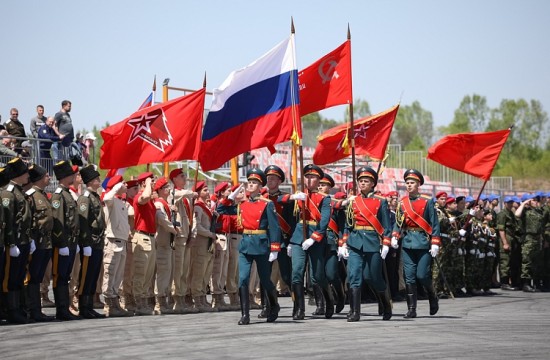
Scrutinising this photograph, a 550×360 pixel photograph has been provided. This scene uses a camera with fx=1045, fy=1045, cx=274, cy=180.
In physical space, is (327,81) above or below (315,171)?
above

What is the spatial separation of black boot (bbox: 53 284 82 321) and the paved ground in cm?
50

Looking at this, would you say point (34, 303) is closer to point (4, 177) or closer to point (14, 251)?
point (14, 251)

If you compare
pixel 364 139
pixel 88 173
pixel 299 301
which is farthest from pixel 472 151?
pixel 88 173

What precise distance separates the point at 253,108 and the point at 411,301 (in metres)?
3.68

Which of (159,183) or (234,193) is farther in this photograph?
(159,183)

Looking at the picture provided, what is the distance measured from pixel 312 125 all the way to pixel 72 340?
35.7 metres

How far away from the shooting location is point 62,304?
1479cm

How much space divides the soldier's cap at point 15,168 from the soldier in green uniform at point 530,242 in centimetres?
1296

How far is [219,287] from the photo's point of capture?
676 inches

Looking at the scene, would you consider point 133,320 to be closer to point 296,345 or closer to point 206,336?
point 206,336

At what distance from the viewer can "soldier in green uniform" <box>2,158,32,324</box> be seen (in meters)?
13.9

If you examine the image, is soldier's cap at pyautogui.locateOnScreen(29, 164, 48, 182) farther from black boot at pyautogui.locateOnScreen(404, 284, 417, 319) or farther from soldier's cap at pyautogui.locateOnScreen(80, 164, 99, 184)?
black boot at pyautogui.locateOnScreen(404, 284, 417, 319)

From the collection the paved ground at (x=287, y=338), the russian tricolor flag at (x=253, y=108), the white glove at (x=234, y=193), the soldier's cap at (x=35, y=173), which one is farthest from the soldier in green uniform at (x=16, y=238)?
the russian tricolor flag at (x=253, y=108)

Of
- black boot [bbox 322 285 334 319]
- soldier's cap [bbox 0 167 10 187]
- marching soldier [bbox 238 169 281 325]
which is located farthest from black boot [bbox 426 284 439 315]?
soldier's cap [bbox 0 167 10 187]
